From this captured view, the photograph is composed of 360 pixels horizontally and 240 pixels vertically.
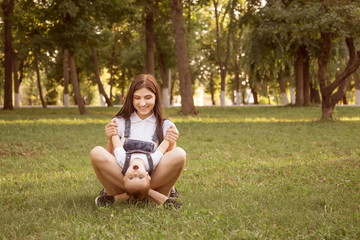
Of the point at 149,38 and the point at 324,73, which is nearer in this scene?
the point at 324,73

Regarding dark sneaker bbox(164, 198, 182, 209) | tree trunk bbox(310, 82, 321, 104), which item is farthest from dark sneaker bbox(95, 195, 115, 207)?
tree trunk bbox(310, 82, 321, 104)

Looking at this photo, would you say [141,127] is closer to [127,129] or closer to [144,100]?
[127,129]

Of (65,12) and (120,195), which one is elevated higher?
(65,12)

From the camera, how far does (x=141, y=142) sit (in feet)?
16.5

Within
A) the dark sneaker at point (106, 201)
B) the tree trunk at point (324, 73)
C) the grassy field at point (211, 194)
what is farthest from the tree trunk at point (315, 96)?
the dark sneaker at point (106, 201)

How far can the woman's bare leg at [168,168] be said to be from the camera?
4859mm

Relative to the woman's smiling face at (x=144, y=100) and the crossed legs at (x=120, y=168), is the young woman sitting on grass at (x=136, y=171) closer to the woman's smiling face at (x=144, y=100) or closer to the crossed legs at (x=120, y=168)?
the crossed legs at (x=120, y=168)

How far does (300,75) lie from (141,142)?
2826 centimetres

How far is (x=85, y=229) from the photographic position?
4254mm

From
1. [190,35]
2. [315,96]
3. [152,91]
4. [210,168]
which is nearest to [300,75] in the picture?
[315,96]

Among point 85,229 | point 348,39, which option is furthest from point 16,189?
point 348,39

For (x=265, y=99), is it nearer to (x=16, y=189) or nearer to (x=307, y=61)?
(x=307, y=61)

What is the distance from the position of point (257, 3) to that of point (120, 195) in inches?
827

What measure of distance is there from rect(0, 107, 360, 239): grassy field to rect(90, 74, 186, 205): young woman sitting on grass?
10.1 inches
